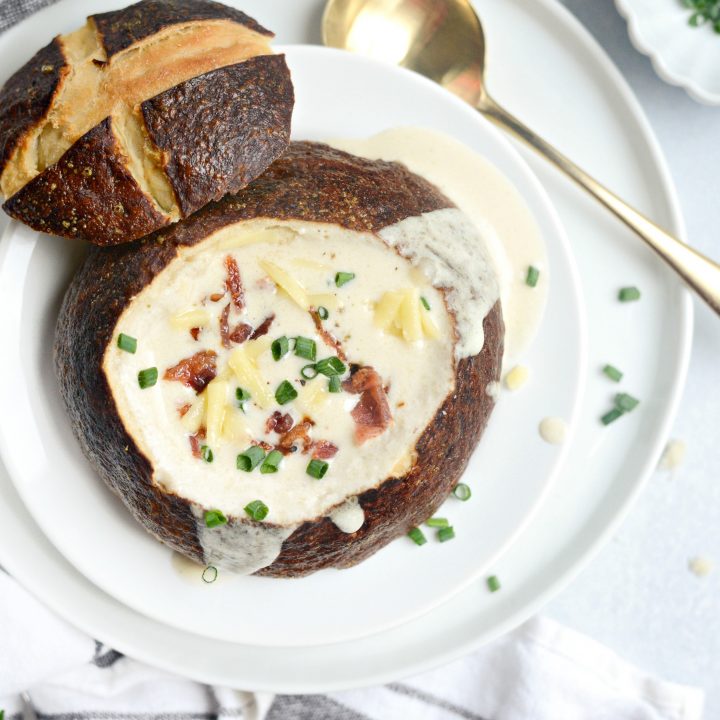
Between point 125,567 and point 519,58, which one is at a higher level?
point 519,58

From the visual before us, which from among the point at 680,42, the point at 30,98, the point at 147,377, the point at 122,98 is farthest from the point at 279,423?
the point at 680,42

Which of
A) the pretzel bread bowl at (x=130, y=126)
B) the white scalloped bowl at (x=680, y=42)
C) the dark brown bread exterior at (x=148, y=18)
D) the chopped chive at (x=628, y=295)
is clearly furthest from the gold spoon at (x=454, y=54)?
the pretzel bread bowl at (x=130, y=126)

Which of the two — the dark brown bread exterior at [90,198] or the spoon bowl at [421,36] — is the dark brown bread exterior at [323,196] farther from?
the spoon bowl at [421,36]

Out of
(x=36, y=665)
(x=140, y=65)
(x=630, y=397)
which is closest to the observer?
(x=140, y=65)

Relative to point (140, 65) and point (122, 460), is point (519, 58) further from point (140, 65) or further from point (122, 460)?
point (122, 460)

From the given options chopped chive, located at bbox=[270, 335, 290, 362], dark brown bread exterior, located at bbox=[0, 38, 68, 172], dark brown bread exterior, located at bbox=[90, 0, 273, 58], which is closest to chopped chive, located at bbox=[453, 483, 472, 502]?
chopped chive, located at bbox=[270, 335, 290, 362]

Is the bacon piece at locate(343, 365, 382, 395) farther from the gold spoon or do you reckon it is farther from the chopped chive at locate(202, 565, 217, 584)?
the gold spoon

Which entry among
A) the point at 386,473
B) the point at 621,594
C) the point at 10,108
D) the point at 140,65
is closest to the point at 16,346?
the point at 10,108

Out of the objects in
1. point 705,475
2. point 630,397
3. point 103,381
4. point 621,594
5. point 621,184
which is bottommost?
point 621,594
